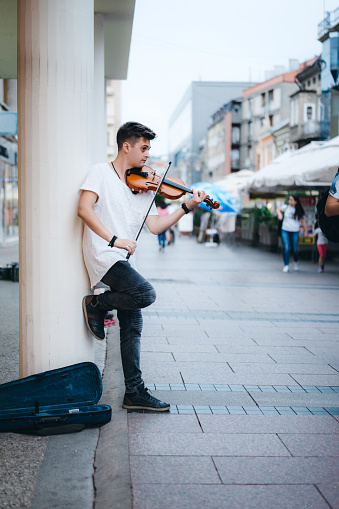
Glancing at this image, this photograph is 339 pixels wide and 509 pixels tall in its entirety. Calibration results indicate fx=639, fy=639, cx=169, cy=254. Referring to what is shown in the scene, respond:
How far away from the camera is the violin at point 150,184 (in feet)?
14.0

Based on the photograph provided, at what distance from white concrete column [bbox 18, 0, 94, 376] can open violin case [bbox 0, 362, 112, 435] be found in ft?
0.68

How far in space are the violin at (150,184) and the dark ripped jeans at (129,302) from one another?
0.53 meters

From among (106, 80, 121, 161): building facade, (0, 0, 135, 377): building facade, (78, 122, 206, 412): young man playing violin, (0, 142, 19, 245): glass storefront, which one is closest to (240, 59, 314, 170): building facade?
(106, 80, 121, 161): building facade

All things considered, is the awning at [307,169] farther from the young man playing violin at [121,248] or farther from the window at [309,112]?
the window at [309,112]

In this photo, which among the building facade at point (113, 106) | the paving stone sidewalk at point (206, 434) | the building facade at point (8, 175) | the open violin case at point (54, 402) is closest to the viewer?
the paving stone sidewalk at point (206, 434)

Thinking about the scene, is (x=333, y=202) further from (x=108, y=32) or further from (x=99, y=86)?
(x=108, y=32)

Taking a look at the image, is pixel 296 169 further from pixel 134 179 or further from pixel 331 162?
pixel 134 179

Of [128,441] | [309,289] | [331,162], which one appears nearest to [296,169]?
[331,162]

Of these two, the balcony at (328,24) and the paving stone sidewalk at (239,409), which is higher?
the balcony at (328,24)

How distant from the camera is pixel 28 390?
390 centimetres

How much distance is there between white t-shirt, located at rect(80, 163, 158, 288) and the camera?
4117 millimetres

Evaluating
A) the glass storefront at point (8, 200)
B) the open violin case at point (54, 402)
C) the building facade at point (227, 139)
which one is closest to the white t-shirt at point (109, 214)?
the open violin case at point (54, 402)

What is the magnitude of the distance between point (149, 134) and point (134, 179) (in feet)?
1.05

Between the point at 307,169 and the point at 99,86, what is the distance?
5.44 m
